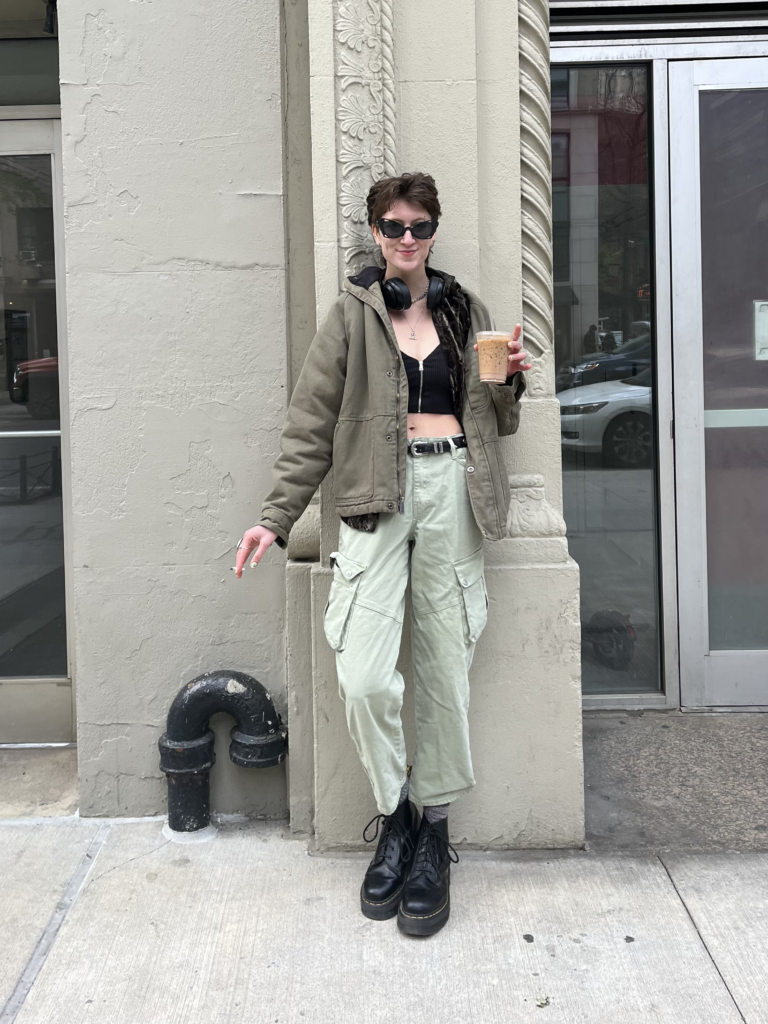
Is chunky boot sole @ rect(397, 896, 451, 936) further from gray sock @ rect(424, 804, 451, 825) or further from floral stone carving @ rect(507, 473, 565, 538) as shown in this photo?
floral stone carving @ rect(507, 473, 565, 538)

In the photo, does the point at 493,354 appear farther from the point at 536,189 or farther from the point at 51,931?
the point at 51,931

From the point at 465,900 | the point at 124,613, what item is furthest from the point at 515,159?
the point at 465,900

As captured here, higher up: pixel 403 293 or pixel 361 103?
pixel 361 103

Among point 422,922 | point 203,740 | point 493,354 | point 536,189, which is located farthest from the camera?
point 203,740

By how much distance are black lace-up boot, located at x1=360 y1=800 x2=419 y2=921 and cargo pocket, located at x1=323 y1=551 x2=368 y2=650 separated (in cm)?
66

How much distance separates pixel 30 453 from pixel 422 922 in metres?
2.83

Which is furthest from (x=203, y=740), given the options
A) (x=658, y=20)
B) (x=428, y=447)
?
(x=658, y=20)

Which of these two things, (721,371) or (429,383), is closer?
(429,383)

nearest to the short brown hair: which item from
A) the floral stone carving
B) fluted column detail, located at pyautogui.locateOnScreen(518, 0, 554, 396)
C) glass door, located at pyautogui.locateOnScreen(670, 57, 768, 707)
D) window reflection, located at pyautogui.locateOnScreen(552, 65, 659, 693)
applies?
fluted column detail, located at pyautogui.locateOnScreen(518, 0, 554, 396)

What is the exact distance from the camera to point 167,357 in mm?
3678

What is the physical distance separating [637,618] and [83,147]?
331 centimetres

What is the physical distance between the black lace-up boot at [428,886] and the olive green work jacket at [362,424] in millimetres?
1033

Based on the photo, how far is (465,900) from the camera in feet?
10.4

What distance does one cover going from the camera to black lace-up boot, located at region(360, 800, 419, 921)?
3076 mm
